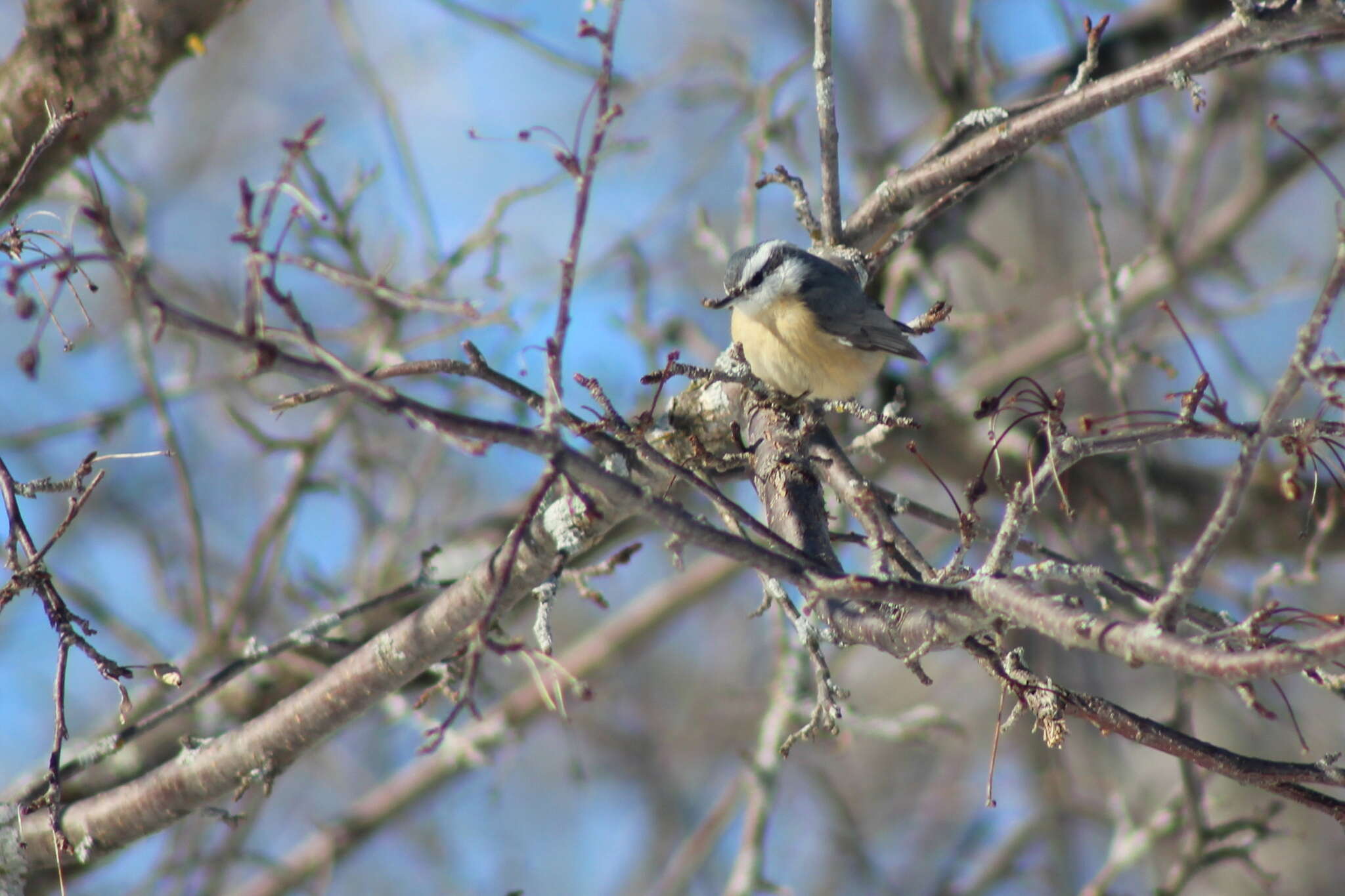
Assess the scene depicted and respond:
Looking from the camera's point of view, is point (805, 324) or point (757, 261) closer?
point (805, 324)

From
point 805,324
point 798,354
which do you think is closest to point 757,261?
point 805,324

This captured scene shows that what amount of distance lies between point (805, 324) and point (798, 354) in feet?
0.45

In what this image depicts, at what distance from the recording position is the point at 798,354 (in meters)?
3.05

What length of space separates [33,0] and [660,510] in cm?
238

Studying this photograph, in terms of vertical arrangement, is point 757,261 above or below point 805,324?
above

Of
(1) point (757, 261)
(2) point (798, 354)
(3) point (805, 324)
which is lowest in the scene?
(2) point (798, 354)

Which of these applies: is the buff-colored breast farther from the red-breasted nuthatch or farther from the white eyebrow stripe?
the white eyebrow stripe

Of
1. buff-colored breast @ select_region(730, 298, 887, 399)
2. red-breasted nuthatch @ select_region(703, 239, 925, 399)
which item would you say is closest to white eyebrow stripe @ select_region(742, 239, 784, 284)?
red-breasted nuthatch @ select_region(703, 239, 925, 399)

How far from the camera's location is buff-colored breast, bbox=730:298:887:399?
2.96 metres

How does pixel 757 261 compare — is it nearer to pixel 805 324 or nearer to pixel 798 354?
pixel 805 324

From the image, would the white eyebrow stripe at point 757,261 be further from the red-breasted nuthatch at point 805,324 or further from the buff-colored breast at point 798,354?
the buff-colored breast at point 798,354

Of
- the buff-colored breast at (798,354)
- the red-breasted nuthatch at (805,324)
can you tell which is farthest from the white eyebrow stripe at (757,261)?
the buff-colored breast at (798,354)

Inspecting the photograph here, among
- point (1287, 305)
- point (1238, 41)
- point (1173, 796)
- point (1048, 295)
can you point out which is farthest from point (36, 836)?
point (1287, 305)

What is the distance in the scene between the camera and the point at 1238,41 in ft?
6.93
